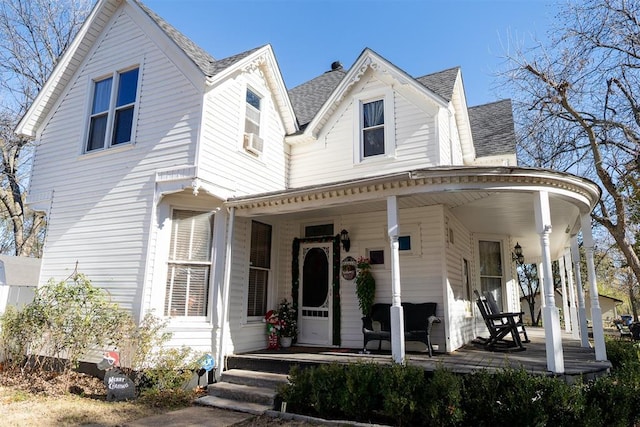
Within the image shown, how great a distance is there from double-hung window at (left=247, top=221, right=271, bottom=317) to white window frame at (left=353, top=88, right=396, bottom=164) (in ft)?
8.91

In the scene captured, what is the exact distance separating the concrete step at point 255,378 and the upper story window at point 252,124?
458 cm

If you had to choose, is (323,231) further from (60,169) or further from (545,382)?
(60,169)

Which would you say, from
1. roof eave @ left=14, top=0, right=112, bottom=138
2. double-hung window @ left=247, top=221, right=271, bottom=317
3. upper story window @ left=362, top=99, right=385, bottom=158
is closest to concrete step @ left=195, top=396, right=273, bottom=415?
double-hung window @ left=247, top=221, right=271, bottom=317

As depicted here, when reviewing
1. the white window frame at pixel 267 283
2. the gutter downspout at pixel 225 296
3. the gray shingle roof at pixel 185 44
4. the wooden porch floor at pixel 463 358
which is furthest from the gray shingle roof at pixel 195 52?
the wooden porch floor at pixel 463 358

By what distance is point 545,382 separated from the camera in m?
4.63

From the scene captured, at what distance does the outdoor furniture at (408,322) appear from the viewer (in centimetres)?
698

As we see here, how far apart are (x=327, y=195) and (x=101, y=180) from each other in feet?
16.2

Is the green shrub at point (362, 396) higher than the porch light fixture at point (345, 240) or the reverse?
the reverse

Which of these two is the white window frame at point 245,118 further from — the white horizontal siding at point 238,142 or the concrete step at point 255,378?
the concrete step at point 255,378

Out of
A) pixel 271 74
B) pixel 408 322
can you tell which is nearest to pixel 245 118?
pixel 271 74

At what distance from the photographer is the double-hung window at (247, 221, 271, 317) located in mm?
8492

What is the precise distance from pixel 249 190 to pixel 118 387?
436 cm

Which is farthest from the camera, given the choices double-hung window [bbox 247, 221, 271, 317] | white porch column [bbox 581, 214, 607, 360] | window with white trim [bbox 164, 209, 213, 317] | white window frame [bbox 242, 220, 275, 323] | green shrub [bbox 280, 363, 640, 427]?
double-hung window [bbox 247, 221, 271, 317]

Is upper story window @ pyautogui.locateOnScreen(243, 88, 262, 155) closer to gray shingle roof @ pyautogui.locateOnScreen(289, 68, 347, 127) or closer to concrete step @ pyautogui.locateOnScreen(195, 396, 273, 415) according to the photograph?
gray shingle roof @ pyautogui.locateOnScreen(289, 68, 347, 127)
